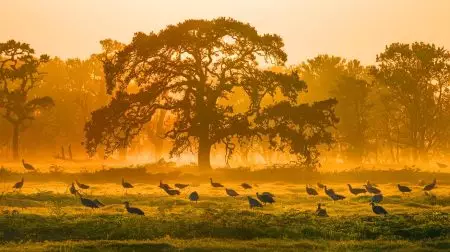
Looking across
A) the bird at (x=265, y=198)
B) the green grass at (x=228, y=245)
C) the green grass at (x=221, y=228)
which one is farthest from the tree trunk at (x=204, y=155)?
the green grass at (x=228, y=245)

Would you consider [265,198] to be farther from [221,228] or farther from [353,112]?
[353,112]

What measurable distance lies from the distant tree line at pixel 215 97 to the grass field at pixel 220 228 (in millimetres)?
29614

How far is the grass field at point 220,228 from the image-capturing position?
24.8 m

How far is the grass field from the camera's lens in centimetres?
2475

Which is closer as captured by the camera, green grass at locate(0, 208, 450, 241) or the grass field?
the grass field

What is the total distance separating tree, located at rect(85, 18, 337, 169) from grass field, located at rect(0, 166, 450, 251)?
1156 inches

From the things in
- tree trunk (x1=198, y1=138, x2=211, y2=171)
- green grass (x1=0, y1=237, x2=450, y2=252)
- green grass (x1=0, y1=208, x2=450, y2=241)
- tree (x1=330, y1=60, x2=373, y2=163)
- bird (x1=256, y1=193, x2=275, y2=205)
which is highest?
tree (x1=330, y1=60, x2=373, y2=163)

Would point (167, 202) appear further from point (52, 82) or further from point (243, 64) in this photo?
point (52, 82)

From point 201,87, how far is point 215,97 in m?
1.92

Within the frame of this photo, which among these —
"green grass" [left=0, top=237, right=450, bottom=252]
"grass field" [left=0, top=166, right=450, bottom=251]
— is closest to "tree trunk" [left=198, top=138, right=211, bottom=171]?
"grass field" [left=0, top=166, right=450, bottom=251]

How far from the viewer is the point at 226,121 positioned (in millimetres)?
65688

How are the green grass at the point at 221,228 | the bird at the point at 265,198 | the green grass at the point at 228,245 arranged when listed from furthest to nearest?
the bird at the point at 265,198
the green grass at the point at 221,228
the green grass at the point at 228,245

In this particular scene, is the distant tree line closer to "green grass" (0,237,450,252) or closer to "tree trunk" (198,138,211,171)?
"tree trunk" (198,138,211,171)

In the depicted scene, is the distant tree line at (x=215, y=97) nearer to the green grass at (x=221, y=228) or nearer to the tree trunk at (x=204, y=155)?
the tree trunk at (x=204, y=155)
